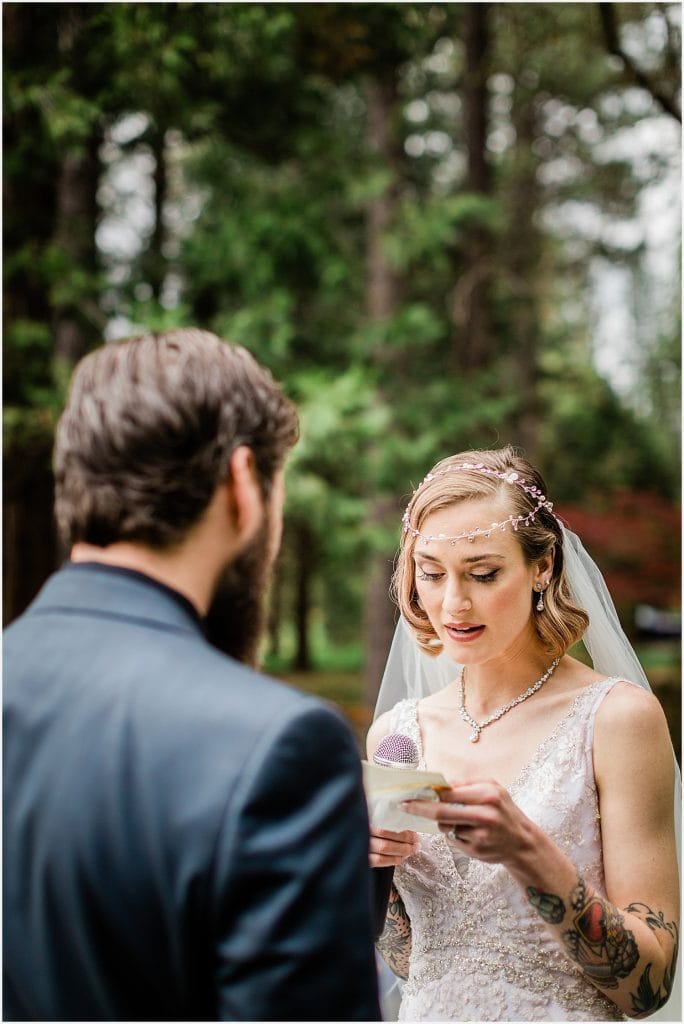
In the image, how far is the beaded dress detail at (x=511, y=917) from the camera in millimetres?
2098

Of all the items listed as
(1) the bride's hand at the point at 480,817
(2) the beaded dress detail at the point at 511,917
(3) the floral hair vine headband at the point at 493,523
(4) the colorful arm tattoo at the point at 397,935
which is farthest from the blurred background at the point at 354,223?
(1) the bride's hand at the point at 480,817

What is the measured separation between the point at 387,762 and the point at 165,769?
4.00 ft

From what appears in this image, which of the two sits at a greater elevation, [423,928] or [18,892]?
[18,892]

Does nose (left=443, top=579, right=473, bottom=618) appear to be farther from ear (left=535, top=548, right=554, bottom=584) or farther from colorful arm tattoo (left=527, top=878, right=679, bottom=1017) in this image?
colorful arm tattoo (left=527, top=878, right=679, bottom=1017)

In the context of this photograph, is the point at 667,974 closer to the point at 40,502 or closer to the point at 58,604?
the point at 58,604

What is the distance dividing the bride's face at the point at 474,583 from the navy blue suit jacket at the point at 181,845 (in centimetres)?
110

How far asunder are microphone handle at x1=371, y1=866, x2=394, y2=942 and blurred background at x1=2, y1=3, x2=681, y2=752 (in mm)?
1079

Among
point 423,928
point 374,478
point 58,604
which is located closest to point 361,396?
point 374,478

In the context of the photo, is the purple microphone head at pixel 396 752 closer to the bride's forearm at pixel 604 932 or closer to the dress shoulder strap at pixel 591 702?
the dress shoulder strap at pixel 591 702

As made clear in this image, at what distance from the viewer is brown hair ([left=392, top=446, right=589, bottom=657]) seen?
7.70 ft

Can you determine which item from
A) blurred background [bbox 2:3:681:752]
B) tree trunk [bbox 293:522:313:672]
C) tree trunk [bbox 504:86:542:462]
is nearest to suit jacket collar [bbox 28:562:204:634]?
blurred background [bbox 2:3:681:752]

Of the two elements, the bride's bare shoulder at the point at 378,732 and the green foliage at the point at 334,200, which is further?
the green foliage at the point at 334,200

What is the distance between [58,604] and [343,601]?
730 inches

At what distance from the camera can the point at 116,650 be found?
1.18 m
